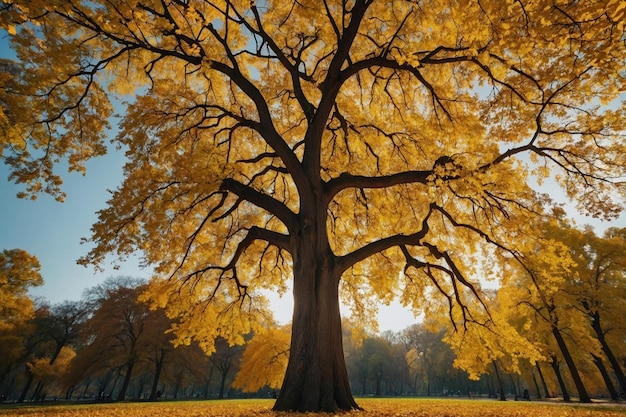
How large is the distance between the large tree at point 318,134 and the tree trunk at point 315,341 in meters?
0.04

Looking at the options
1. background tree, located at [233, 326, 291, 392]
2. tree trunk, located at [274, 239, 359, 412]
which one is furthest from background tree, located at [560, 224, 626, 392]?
tree trunk, located at [274, 239, 359, 412]

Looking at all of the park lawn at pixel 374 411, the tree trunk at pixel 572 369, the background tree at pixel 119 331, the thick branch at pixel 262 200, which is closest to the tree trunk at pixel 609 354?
the tree trunk at pixel 572 369

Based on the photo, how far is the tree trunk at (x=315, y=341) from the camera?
618 centimetres

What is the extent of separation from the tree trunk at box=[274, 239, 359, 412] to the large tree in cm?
4

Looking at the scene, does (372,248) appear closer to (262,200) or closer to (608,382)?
(262,200)

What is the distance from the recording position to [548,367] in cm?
A: 2719

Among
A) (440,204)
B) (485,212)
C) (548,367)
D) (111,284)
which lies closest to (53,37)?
(440,204)

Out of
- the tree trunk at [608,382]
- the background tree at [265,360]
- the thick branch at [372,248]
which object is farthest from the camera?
the tree trunk at [608,382]

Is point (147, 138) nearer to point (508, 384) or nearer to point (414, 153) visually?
point (414, 153)

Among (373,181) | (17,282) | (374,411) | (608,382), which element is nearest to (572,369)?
(608,382)

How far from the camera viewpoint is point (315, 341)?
6.58 meters

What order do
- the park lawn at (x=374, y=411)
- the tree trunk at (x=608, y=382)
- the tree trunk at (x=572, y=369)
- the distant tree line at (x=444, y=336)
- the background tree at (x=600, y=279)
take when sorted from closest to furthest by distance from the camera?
the park lawn at (x=374, y=411)
the distant tree line at (x=444, y=336)
the tree trunk at (x=572, y=369)
the background tree at (x=600, y=279)
the tree trunk at (x=608, y=382)

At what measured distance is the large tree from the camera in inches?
246

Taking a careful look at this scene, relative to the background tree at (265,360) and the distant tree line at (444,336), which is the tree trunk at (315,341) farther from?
the background tree at (265,360)
